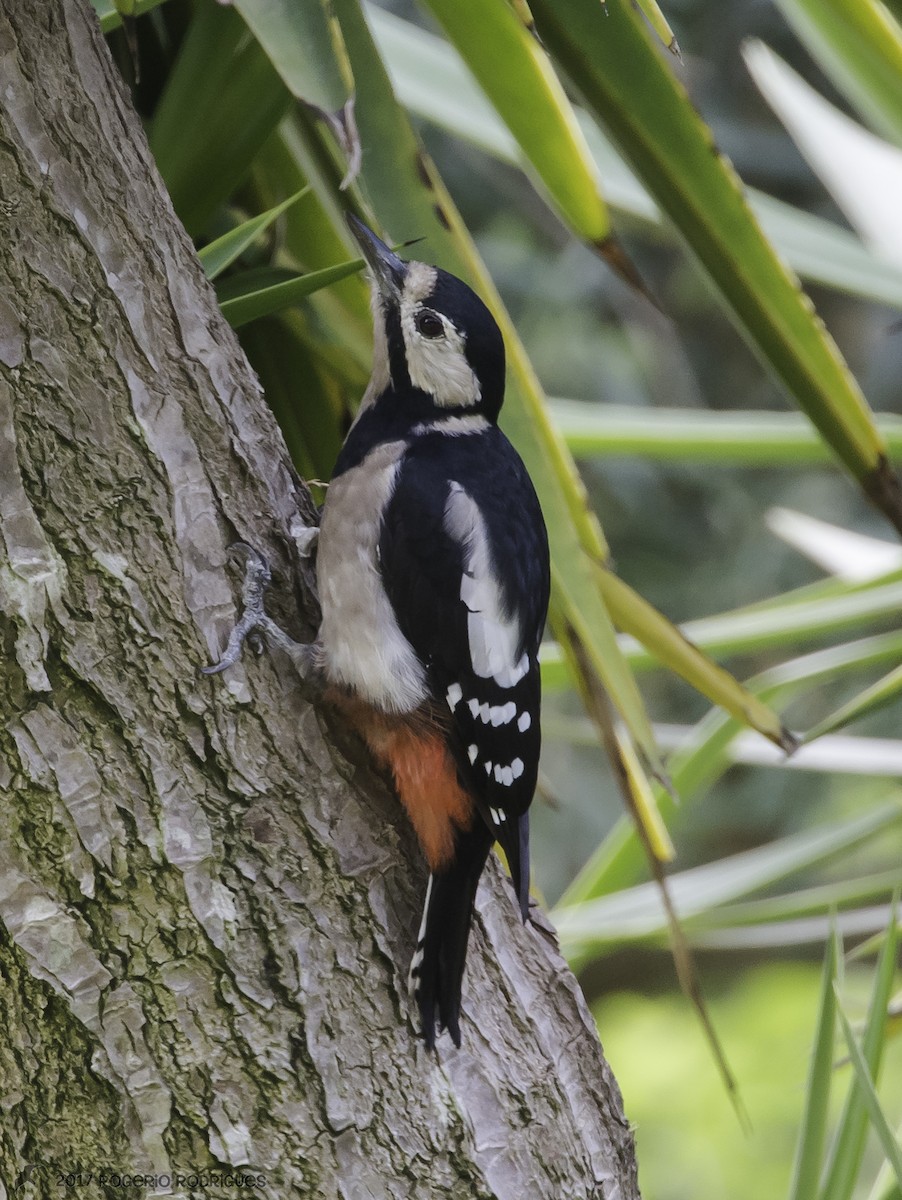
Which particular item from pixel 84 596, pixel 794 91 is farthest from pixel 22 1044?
pixel 794 91

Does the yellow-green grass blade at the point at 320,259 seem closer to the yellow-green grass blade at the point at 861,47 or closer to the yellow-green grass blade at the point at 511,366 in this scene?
the yellow-green grass blade at the point at 511,366

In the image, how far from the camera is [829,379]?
130 centimetres

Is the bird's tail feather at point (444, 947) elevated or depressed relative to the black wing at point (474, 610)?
depressed

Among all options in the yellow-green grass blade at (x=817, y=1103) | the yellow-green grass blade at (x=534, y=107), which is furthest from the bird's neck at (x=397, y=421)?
the yellow-green grass blade at (x=817, y=1103)

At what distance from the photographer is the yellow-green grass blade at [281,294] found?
1.30 metres

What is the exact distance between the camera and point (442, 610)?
4.64 feet

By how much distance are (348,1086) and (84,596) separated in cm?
49

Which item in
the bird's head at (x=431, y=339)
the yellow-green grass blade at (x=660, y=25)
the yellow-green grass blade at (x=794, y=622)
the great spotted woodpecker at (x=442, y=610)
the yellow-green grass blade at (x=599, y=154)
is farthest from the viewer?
the yellow-green grass blade at (x=794, y=622)

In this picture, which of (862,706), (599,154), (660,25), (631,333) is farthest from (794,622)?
(631,333)

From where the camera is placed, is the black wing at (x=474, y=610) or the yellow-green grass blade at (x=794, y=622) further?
the yellow-green grass blade at (x=794, y=622)

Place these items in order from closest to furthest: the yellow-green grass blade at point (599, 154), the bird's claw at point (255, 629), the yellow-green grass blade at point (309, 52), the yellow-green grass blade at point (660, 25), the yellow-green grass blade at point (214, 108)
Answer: the yellow-green grass blade at point (309, 52)
the yellow-green grass blade at point (660, 25)
the bird's claw at point (255, 629)
the yellow-green grass blade at point (214, 108)
the yellow-green grass blade at point (599, 154)

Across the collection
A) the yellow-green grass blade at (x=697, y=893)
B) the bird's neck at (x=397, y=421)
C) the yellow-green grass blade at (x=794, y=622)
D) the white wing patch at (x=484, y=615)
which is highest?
the bird's neck at (x=397, y=421)

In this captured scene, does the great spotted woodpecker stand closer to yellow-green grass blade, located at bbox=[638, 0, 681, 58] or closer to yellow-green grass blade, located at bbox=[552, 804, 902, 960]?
yellow-green grass blade, located at bbox=[638, 0, 681, 58]

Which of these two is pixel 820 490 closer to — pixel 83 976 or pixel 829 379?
pixel 829 379
